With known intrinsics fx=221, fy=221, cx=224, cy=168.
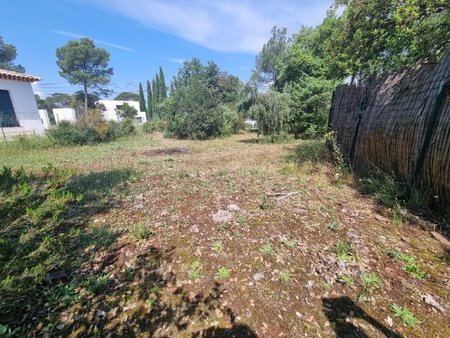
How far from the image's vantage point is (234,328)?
163 centimetres

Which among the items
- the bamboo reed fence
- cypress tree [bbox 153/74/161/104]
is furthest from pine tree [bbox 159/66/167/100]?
the bamboo reed fence

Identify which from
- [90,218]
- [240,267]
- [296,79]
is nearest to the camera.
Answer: [240,267]

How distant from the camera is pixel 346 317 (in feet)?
5.42

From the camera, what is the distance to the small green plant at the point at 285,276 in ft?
6.56

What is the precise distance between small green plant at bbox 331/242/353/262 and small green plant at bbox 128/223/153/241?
2109mm

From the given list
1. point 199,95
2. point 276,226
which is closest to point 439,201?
point 276,226

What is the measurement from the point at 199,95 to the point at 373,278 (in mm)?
13715

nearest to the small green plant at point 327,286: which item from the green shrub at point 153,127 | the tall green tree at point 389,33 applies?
the tall green tree at point 389,33

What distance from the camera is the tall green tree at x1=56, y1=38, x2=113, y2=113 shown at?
31.6 m

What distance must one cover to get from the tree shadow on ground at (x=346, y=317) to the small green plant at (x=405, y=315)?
0.52ft

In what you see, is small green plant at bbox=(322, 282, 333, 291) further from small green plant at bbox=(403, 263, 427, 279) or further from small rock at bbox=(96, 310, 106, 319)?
small rock at bbox=(96, 310, 106, 319)

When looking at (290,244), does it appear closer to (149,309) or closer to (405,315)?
(405,315)

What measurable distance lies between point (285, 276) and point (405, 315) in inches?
34.8

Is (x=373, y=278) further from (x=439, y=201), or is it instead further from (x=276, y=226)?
(x=439, y=201)
